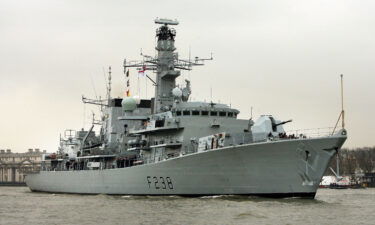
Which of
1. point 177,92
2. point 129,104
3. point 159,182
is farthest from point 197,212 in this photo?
point 129,104

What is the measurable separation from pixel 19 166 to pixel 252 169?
10530 centimetres

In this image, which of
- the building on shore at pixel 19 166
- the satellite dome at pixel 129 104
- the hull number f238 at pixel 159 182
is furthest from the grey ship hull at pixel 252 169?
the building on shore at pixel 19 166

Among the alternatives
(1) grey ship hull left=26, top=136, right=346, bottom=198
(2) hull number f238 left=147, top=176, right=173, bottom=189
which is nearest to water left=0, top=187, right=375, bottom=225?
(1) grey ship hull left=26, top=136, right=346, bottom=198

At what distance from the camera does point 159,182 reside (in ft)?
104

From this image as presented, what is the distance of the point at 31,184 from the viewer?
52312mm

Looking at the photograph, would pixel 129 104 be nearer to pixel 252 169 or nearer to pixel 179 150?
pixel 179 150

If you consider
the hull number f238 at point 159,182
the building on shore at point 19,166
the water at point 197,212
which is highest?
the building on shore at point 19,166

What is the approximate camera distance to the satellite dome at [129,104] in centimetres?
3956

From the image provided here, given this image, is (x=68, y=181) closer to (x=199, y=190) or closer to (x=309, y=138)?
(x=199, y=190)

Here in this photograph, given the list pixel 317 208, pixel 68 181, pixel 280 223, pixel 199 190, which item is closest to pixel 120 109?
pixel 68 181

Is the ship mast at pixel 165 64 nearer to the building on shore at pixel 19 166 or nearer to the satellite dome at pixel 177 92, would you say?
the satellite dome at pixel 177 92

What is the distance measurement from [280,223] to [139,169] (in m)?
13.6

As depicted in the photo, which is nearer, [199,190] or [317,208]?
[317,208]

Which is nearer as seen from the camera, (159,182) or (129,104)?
(159,182)
